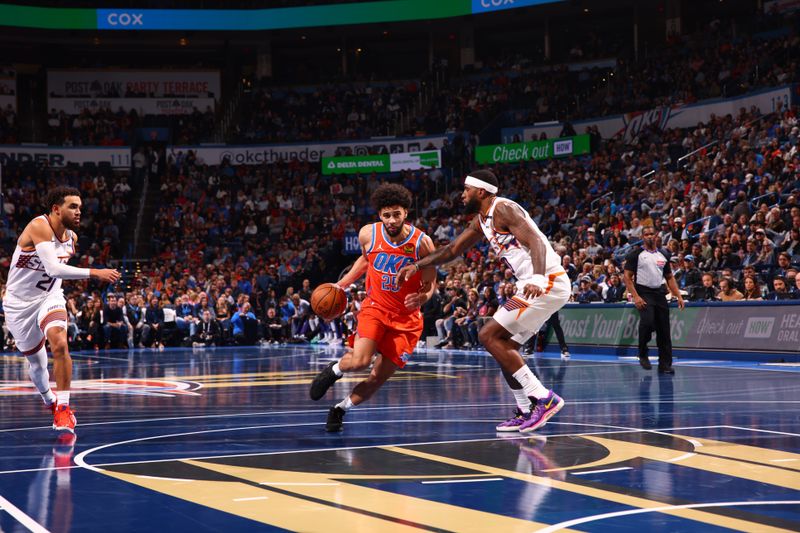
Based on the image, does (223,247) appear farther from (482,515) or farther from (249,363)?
(482,515)

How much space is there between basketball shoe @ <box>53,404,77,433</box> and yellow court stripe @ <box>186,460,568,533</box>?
2.53 metres

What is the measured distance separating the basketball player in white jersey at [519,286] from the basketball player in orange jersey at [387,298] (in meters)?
0.29

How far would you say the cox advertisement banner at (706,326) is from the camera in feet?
53.0

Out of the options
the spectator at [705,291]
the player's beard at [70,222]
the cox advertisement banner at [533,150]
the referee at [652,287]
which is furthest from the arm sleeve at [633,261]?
the cox advertisement banner at [533,150]

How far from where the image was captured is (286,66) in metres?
49.6

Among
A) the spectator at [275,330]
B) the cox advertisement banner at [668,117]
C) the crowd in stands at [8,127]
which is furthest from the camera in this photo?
the crowd in stands at [8,127]

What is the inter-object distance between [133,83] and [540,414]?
42.7 m

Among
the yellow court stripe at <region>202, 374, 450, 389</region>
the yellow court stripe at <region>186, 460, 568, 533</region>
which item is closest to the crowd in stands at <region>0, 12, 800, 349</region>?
the yellow court stripe at <region>202, 374, 450, 389</region>

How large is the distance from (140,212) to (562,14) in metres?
19.9

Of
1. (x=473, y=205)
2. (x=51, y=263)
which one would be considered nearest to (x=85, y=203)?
(x=51, y=263)

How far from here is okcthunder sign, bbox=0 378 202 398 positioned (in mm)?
12688

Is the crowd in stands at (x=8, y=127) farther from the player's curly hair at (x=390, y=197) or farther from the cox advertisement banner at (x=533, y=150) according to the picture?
the player's curly hair at (x=390, y=197)

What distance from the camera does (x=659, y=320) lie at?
14.7 metres

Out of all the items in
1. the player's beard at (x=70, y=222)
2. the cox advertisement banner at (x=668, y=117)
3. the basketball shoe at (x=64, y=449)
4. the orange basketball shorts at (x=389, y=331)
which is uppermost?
the cox advertisement banner at (x=668, y=117)
